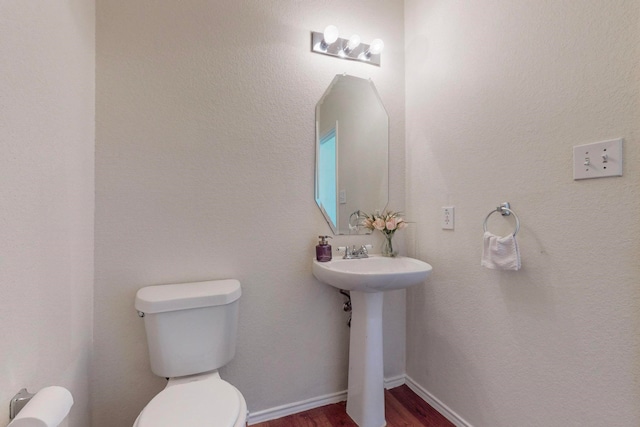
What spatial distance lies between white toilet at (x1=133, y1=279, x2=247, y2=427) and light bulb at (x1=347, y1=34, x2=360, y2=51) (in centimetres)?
140

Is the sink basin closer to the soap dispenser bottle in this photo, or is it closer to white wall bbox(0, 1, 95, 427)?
the soap dispenser bottle

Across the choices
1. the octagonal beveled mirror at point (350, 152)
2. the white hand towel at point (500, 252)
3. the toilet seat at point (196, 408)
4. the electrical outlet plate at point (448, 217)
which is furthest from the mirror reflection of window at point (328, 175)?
the toilet seat at point (196, 408)

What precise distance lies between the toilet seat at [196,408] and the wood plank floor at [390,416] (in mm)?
Answer: 634

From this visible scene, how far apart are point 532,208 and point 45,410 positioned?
4.98 feet

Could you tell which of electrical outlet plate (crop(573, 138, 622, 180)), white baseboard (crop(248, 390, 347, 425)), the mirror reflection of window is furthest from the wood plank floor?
electrical outlet plate (crop(573, 138, 622, 180))

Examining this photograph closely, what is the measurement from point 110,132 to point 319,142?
965mm

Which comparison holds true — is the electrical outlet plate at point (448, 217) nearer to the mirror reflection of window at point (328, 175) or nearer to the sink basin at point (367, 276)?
the sink basin at point (367, 276)

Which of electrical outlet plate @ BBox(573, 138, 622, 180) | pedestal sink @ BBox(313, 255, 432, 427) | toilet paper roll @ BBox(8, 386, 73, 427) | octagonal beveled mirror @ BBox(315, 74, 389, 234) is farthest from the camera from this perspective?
octagonal beveled mirror @ BBox(315, 74, 389, 234)

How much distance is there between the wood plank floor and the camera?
1.47 meters

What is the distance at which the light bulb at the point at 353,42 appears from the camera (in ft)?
5.23

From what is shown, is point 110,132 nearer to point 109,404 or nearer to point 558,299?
point 109,404

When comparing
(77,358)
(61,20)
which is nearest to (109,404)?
(77,358)

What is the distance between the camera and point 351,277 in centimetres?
124

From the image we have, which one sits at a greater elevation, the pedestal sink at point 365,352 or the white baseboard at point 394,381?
the pedestal sink at point 365,352
